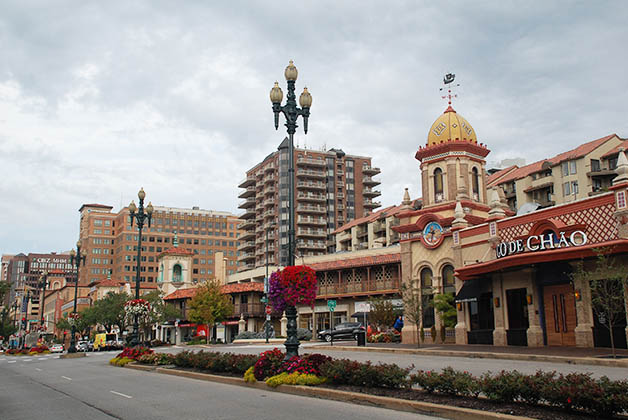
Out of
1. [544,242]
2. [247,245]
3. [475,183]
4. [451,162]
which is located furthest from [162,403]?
[247,245]

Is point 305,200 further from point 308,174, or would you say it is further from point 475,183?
point 475,183

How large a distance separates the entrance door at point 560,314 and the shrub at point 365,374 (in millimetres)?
14497

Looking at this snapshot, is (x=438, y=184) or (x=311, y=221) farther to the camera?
(x=311, y=221)

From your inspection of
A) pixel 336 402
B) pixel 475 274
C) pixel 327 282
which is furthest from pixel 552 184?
pixel 336 402

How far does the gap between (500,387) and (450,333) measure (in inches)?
922

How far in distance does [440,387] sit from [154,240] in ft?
454

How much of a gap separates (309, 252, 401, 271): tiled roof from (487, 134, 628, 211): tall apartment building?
20.6m

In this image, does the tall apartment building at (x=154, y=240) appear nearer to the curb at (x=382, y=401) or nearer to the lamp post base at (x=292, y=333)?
the lamp post base at (x=292, y=333)

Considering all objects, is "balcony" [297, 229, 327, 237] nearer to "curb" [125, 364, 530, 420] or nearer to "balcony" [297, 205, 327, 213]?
"balcony" [297, 205, 327, 213]

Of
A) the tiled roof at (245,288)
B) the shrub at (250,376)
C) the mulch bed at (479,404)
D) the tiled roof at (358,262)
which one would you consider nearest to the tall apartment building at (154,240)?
the tiled roof at (245,288)

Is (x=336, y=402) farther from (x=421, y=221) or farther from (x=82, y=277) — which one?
(x=82, y=277)

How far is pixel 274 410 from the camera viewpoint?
12.0 metres

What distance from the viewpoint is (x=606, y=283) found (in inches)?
838

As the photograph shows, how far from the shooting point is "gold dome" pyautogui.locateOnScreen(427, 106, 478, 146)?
37.1 m
